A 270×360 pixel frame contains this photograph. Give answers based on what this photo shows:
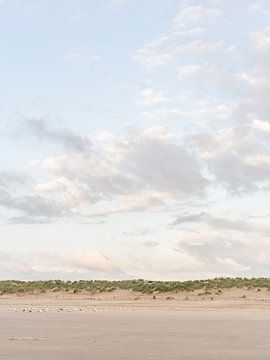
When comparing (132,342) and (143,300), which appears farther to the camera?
(143,300)

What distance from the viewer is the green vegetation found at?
209 ft

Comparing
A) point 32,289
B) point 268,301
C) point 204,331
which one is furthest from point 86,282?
point 204,331

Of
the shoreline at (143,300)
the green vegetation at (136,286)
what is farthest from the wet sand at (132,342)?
the green vegetation at (136,286)

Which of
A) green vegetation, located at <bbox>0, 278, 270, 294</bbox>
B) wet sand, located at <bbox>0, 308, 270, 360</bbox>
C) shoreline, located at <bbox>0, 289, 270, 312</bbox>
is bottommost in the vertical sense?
wet sand, located at <bbox>0, 308, 270, 360</bbox>

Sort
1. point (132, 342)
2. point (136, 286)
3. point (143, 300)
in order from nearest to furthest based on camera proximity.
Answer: point (132, 342) → point (143, 300) → point (136, 286)

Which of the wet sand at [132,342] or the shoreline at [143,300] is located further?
the shoreline at [143,300]

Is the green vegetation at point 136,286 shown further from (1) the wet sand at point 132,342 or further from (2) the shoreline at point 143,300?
(1) the wet sand at point 132,342

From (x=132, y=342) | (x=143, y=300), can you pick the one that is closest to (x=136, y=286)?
(x=143, y=300)

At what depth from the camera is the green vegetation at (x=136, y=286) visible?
209 ft

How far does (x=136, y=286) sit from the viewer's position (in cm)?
6588

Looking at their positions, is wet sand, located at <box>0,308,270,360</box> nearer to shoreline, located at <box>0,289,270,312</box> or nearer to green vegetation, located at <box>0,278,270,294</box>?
shoreline, located at <box>0,289,270,312</box>

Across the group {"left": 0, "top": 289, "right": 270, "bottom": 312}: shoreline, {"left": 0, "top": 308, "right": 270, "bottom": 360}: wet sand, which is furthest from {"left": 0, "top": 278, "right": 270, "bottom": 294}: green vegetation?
{"left": 0, "top": 308, "right": 270, "bottom": 360}: wet sand

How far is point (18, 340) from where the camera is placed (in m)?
20.4

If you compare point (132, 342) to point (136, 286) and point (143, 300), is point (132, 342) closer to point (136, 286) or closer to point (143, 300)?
point (143, 300)
